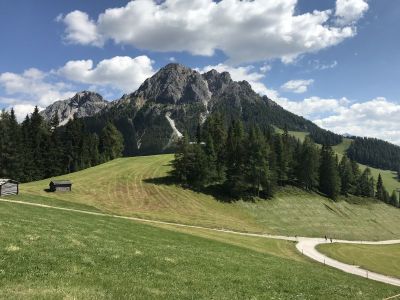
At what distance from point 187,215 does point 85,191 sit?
Answer: 2565 cm

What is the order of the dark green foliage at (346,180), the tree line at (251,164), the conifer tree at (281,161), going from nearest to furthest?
the tree line at (251,164), the conifer tree at (281,161), the dark green foliage at (346,180)

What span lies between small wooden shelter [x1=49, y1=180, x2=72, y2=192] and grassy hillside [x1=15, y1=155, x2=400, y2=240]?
2315 mm

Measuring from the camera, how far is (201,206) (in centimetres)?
10169

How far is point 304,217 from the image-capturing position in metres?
A: 116

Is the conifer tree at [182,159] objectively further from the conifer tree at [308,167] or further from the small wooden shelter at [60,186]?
the conifer tree at [308,167]

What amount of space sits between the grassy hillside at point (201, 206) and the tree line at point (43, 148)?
36.3 feet

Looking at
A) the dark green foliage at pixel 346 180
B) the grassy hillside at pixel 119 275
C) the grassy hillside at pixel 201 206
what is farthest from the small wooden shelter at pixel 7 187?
the dark green foliage at pixel 346 180

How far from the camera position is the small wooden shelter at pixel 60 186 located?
88688 mm

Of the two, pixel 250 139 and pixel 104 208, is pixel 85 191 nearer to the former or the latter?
pixel 104 208

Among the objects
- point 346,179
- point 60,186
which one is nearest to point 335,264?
point 60,186

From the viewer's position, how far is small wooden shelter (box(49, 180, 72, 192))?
88688 millimetres

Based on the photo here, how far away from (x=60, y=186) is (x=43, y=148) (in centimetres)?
3626

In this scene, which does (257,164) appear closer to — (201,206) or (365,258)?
(201,206)

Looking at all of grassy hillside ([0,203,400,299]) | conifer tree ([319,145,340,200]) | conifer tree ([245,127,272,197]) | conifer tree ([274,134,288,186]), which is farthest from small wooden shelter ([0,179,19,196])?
conifer tree ([319,145,340,200])
